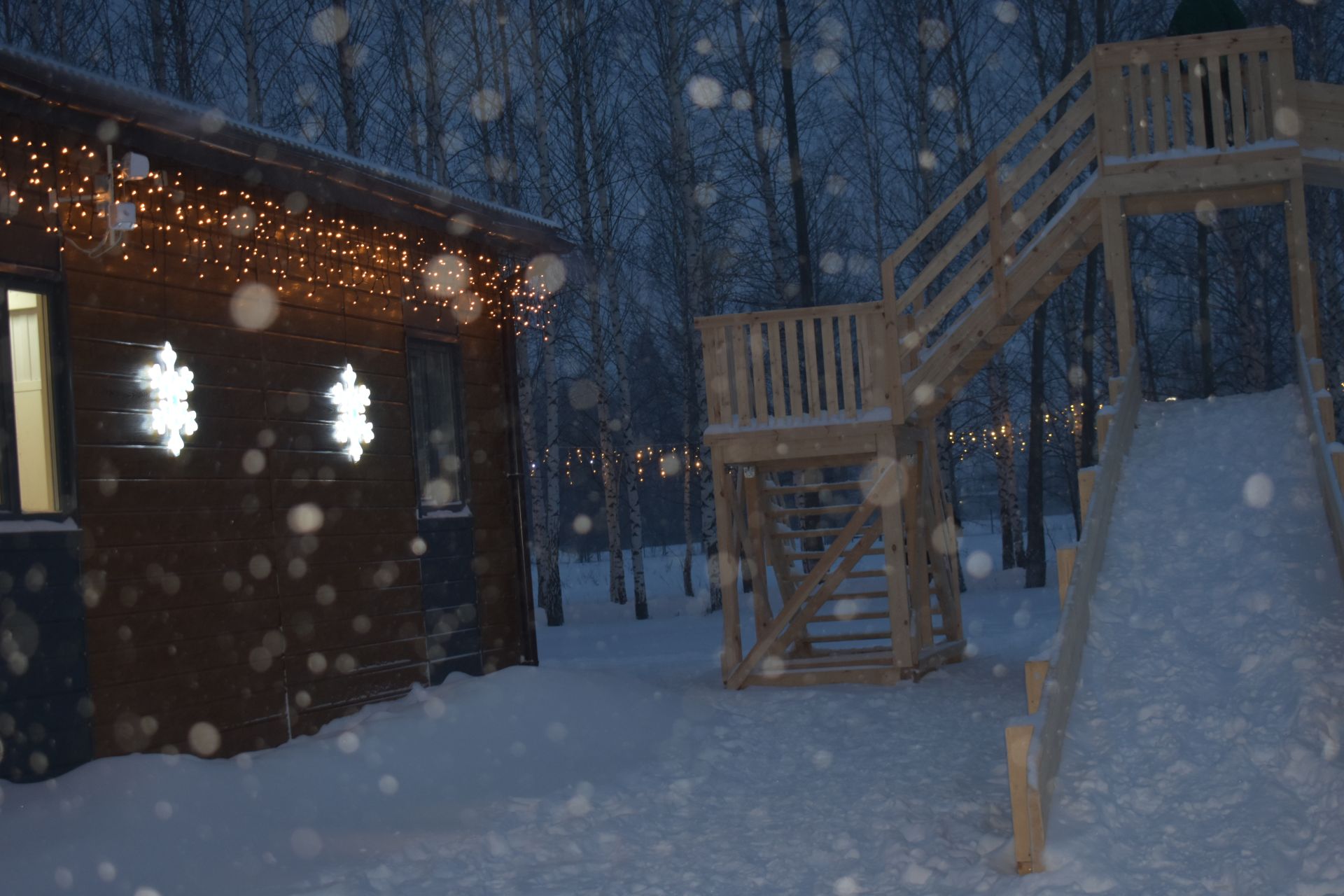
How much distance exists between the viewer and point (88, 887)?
5.50 metres

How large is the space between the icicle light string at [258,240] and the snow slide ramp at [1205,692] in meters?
5.14

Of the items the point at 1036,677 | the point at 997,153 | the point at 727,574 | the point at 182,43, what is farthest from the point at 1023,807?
the point at 182,43

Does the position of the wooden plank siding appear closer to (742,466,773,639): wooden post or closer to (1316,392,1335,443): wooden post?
(742,466,773,639): wooden post

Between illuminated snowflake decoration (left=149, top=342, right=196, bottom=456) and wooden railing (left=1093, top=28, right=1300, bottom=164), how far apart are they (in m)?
7.01

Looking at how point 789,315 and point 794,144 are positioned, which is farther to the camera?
point 794,144

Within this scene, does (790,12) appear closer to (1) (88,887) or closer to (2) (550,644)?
(2) (550,644)

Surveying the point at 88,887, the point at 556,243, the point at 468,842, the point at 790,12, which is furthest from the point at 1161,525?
the point at 790,12

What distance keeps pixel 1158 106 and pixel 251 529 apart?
753 centimetres

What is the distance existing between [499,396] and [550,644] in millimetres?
6575

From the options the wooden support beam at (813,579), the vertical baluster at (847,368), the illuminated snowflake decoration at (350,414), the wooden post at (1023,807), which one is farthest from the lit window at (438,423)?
the wooden post at (1023,807)

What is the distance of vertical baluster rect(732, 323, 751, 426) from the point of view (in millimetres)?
11008

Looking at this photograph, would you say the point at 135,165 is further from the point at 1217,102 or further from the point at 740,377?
the point at 1217,102

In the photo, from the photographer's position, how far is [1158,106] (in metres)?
10.2

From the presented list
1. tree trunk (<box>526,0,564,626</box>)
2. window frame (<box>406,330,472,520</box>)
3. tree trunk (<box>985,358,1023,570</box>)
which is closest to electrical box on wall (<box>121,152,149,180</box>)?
window frame (<box>406,330,472,520</box>)
